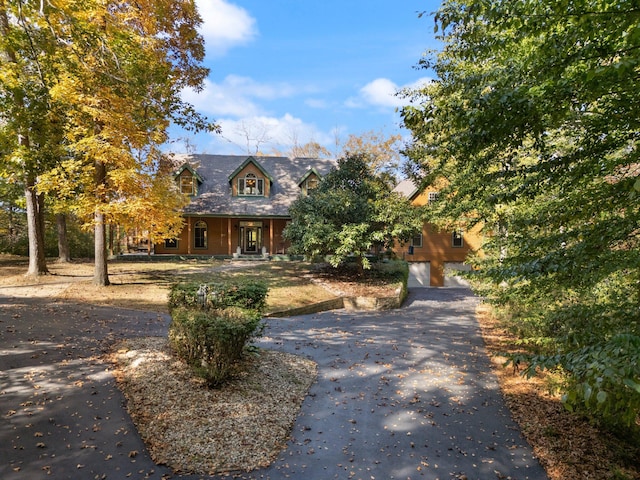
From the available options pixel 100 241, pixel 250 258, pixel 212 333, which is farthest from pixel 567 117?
pixel 250 258

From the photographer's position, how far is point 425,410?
22.8 ft

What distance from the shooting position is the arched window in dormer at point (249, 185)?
2883 centimetres

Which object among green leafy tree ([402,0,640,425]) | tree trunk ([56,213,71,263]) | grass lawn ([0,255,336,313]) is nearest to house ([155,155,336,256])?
grass lawn ([0,255,336,313])

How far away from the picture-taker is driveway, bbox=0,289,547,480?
16.5 feet

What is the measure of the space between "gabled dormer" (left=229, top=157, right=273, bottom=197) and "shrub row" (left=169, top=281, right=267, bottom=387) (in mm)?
21224

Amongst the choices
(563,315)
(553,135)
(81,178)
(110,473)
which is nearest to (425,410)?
(563,315)

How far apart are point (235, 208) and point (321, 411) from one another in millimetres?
22544

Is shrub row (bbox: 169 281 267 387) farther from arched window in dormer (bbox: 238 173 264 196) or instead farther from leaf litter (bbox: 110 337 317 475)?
arched window in dormer (bbox: 238 173 264 196)

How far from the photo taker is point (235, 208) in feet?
91.7

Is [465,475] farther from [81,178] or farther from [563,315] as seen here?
[81,178]

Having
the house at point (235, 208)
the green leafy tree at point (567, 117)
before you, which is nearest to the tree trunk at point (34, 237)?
the house at point (235, 208)

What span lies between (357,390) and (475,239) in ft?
81.3

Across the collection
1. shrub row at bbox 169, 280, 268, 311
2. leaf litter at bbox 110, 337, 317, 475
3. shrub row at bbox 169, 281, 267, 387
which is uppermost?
shrub row at bbox 169, 280, 268, 311

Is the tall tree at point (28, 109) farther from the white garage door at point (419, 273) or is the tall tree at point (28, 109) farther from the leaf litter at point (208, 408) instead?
the white garage door at point (419, 273)
